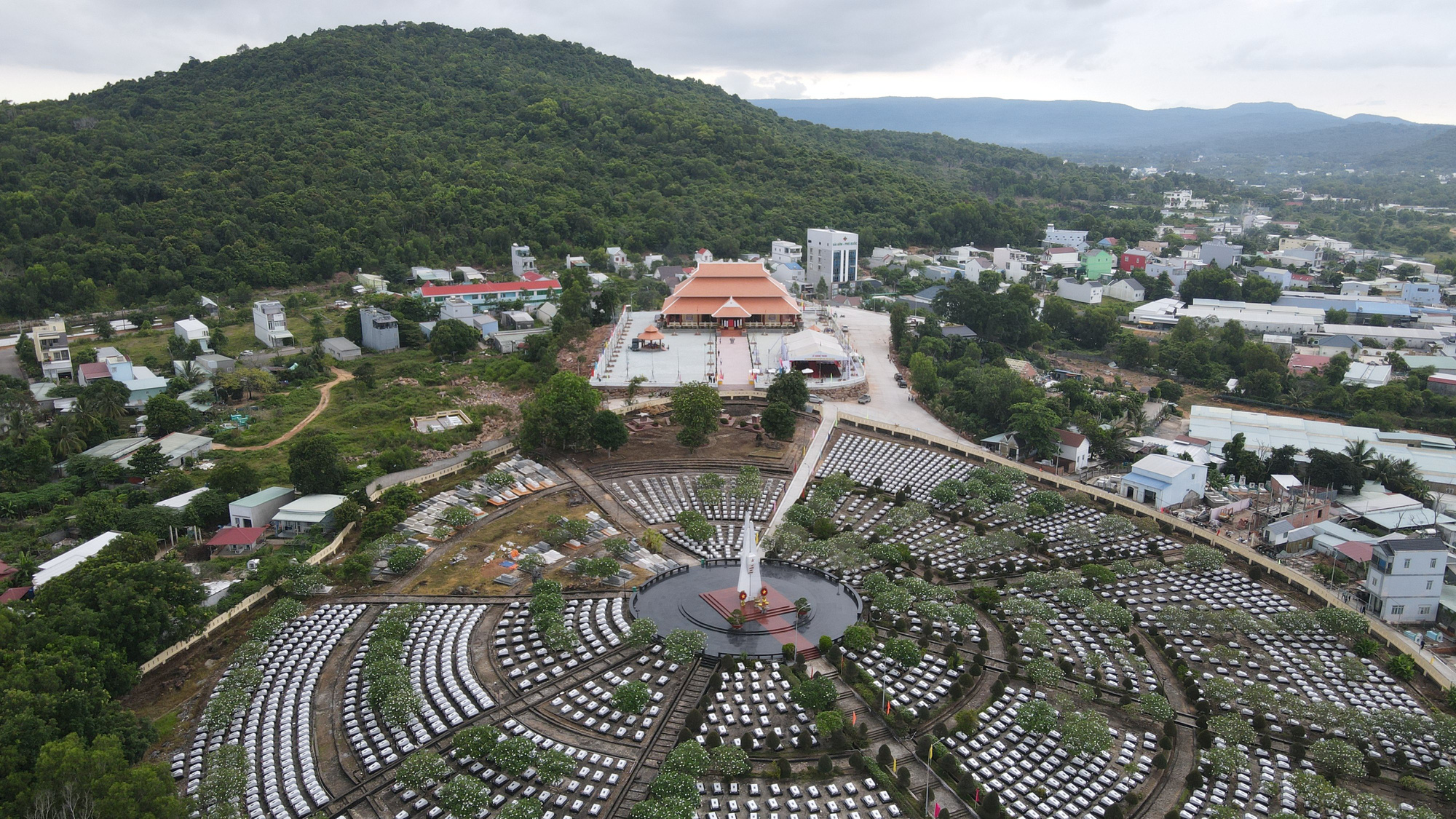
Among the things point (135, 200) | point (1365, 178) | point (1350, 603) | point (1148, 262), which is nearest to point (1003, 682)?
point (1350, 603)

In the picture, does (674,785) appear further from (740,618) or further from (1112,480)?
(1112,480)

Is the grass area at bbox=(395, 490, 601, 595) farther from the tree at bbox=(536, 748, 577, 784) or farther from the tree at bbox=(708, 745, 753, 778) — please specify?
the tree at bbox=(708, 745, 753, 778)

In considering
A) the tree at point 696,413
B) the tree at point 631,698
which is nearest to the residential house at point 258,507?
the tree at point 696,413

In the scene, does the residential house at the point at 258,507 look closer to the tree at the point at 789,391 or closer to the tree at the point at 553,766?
the tree at the point at 553,766

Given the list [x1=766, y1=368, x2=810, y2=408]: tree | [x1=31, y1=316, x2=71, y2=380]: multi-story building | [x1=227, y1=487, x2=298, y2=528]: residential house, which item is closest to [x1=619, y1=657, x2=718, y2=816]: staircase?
[x1=227, y1=487, x2=298, y2=528]: residential house

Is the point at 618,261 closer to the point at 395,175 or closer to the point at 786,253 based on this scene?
the point at 786,253
